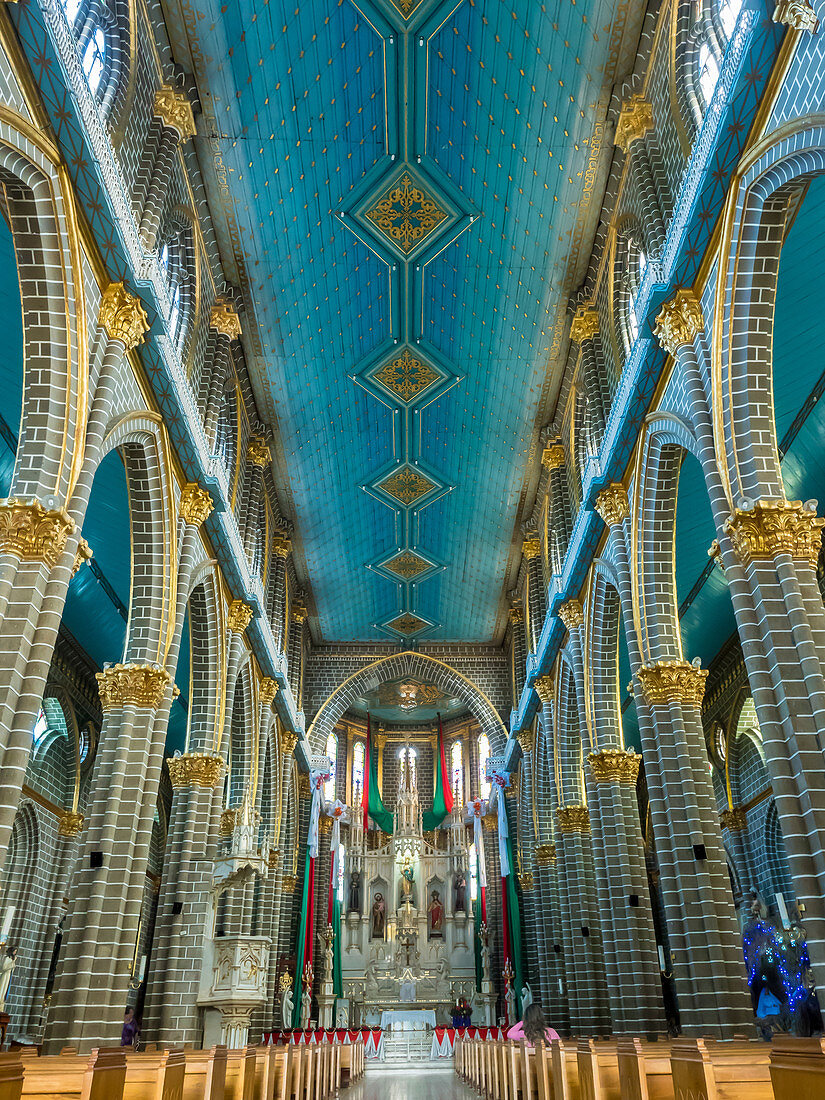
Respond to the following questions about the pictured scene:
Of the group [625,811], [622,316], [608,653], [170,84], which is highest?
[170,84]

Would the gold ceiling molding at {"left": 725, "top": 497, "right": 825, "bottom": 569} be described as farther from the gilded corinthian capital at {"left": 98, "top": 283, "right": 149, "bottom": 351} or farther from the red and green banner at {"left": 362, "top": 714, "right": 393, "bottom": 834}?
the red and green banner at {"left": 362, "top": 714, "right": 393, "bottom": 834}

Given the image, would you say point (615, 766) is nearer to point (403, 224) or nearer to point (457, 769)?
point (403, 224)

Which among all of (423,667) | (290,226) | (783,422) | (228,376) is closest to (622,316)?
(783,422)

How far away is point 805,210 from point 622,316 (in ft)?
15.7

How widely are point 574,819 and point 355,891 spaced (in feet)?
54.0

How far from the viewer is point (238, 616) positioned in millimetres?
17609

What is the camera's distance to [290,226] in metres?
16.5

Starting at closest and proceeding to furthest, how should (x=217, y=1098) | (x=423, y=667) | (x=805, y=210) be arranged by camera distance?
(x=217, y=1098)
(x=805, y=210)
(x=423, y=667)

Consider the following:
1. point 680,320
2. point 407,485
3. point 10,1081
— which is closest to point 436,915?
point 407,485

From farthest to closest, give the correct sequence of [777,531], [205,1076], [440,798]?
1. [440,798]
2. [777,531]
3. [205,1076]

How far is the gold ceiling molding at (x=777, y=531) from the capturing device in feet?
28.9

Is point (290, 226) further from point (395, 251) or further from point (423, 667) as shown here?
point (423, 667)

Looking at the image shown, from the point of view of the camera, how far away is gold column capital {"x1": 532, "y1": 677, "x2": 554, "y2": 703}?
2136 centimetres

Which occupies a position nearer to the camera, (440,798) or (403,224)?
(403,224)
